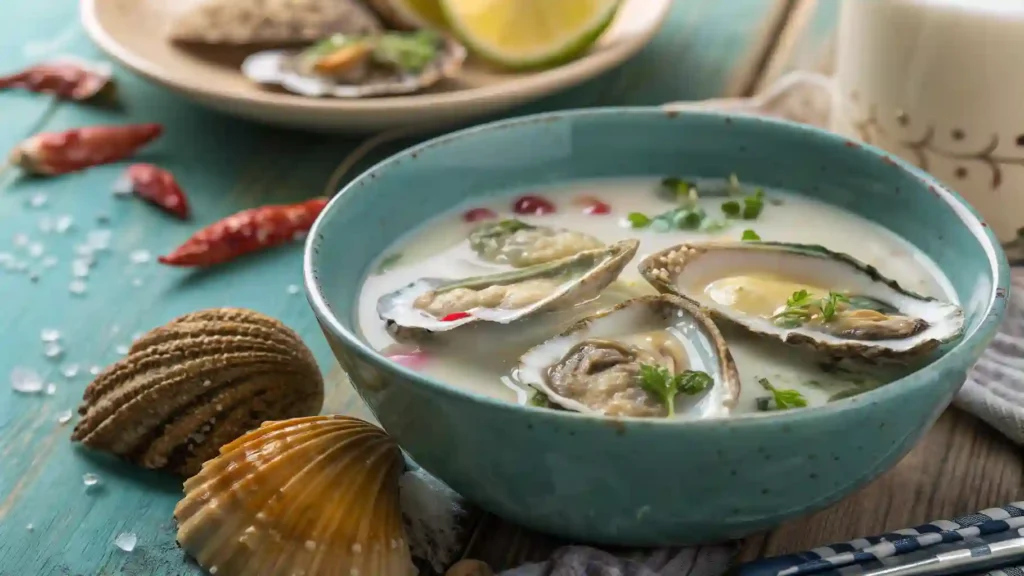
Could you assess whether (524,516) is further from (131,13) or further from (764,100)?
(131,13)

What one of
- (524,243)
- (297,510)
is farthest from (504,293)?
(297,510)

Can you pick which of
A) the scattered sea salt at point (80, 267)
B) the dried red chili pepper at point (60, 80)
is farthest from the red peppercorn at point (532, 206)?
the dried red chili pepper at point (60, 80)

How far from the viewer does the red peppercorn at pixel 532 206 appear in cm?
161

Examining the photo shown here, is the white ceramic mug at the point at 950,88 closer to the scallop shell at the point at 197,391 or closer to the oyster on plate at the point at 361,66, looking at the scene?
the oyster on plate at the point at 361,66

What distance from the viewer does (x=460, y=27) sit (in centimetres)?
241

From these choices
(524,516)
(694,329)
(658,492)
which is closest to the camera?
(658,492)

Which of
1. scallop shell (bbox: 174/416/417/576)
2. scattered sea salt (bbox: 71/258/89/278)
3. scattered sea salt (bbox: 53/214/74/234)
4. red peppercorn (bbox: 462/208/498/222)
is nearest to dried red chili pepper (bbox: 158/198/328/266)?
scattered sea salt (bbox: 71/258/89/278)

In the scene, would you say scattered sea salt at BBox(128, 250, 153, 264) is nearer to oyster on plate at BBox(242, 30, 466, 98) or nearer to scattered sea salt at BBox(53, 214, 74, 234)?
scattered sea salt at BBox(53, 214, 74, 234)

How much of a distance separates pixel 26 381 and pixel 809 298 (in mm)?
1096

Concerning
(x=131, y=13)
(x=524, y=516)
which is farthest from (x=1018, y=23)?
(x=131, y=13)

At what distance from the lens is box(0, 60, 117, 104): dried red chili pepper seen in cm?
252

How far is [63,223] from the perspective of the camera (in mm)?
2041

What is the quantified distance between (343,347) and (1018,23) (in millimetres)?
1160

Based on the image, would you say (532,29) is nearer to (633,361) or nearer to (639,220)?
(639,220)
